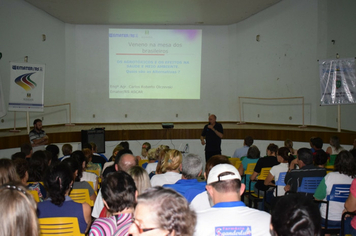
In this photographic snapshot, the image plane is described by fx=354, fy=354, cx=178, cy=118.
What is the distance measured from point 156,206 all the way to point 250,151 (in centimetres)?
405

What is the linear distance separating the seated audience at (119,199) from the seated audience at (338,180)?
2.10 meters

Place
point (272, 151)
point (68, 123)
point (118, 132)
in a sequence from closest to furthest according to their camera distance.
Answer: point (272, 151) < point (118, 132) < point (68, 123)

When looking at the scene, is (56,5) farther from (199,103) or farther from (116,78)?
(199,103)

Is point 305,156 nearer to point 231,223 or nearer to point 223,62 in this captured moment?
point 231,223

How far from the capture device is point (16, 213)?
4.31 ft

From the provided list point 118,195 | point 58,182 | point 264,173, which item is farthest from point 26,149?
point 118,195

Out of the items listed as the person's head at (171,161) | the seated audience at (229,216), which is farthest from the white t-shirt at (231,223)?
the person's head at (171,161)

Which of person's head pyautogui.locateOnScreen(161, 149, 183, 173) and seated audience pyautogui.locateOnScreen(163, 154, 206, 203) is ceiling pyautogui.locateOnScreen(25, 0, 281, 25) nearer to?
person's head pyautogui.locateOnScreen(161, 149, 183, 173)

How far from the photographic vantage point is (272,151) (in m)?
5.12

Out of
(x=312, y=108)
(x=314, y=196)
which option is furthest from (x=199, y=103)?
(x=314, y=196)

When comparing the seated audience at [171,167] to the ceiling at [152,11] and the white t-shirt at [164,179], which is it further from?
the ceiling at [152,11]

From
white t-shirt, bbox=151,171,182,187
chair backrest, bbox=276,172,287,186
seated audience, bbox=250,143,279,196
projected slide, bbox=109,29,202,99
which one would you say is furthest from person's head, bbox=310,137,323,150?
projected slide, bbox=109,29,202,99

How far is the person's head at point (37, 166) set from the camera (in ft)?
12.4

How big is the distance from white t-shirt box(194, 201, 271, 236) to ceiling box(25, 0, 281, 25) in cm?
813
